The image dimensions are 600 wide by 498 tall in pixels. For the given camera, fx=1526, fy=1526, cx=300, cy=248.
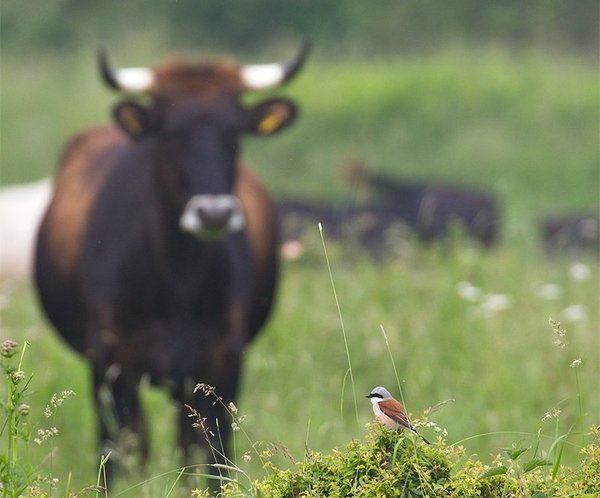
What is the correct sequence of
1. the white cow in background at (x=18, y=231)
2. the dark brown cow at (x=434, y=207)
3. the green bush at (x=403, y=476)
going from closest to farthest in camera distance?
1. the green bush at (x=403, y=476)
2. the white cow in background at (x=18, y=231)
3. the dark brown cow at (x=434, y=207)

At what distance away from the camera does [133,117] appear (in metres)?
6.70

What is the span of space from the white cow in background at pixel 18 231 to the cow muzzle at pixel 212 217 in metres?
6.17

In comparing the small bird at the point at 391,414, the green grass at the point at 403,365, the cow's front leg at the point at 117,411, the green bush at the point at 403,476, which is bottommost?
the green grass at the point at 403,365

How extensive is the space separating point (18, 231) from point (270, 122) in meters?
6.17

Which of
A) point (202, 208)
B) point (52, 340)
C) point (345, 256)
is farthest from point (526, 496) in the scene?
point (345, 256)

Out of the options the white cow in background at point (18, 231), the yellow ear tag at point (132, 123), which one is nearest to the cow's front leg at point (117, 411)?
the yellow ear tag at point (132, 123)

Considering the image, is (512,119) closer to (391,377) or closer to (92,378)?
(391,377)

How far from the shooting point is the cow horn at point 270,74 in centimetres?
708

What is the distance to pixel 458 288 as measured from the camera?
783 cm

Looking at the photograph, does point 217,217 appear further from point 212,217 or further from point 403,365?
point 403,365

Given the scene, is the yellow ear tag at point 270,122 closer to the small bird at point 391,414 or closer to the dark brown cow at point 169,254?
the dark brown cow at point 169,254

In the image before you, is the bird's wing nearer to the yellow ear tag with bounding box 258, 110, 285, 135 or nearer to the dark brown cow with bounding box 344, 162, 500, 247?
the yellow ear tag with bounding box 258, 110, 285, 135

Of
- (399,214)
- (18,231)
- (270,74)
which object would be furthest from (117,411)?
(399,214)

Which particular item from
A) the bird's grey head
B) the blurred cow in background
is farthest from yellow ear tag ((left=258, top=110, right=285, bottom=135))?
the blurred cow in background
